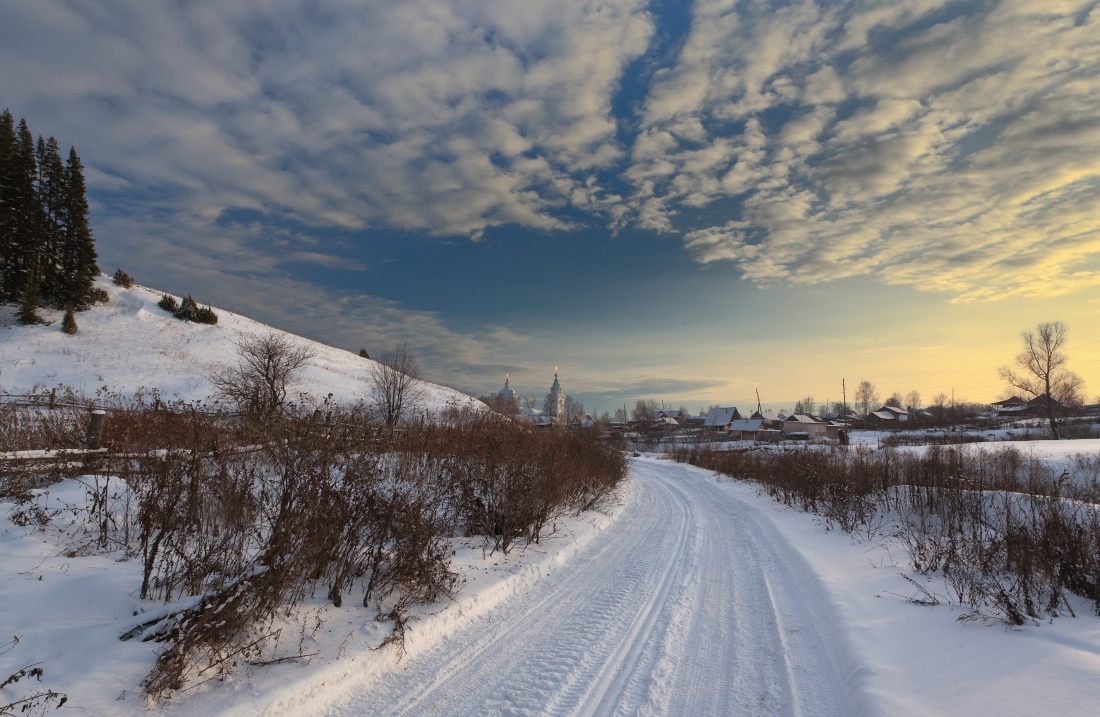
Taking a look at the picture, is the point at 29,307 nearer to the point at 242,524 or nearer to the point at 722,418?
the point at 242,524

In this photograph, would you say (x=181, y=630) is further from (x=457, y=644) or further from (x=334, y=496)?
(x=457, y=644)

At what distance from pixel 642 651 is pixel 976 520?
7.24 m

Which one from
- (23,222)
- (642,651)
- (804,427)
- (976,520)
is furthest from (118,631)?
(804,427)

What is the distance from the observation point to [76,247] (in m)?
39.2

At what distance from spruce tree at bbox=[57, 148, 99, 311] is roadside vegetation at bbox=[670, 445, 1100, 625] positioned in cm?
5018

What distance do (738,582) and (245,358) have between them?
3827 cm

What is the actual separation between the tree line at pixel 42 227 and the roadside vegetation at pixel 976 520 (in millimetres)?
48935

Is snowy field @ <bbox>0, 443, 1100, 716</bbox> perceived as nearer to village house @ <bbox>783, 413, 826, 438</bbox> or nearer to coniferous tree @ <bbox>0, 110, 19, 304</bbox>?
coniferous tree @ <bbox>0, 110, 19, 304</bbox>

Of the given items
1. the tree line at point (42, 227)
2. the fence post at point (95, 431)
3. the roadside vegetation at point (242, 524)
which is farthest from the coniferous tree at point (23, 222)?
the roadside vegetation at point (242, 524)

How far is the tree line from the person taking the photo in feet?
114

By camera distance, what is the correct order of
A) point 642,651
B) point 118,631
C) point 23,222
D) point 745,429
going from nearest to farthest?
point 118,631
point 642,651
point 23,222
point 745,429

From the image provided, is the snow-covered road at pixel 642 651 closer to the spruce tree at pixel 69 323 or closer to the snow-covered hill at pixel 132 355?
the snow-covered hill at pixel 132 355

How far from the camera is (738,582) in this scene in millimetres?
7121

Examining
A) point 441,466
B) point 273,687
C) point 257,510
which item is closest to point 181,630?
point 273,687
